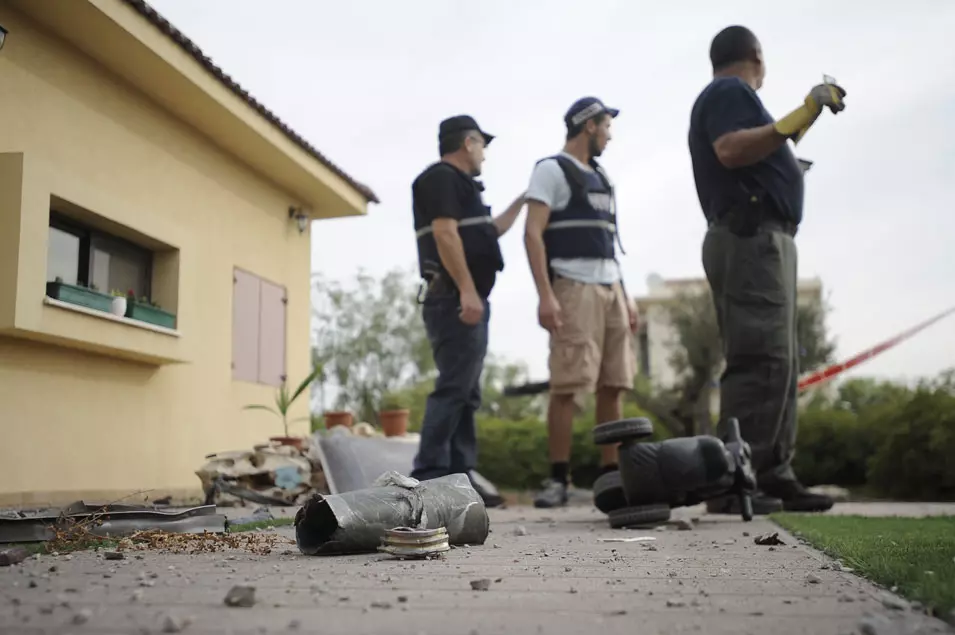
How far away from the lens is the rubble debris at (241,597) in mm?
1642

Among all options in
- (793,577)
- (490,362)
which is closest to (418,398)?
(490,362)

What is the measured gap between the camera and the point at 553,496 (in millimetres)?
5820

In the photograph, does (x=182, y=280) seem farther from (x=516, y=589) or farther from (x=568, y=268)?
(x=516, y=589)

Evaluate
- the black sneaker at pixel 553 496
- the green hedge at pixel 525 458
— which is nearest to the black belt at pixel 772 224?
the black sneaker at pixel 553 496

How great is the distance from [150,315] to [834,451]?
7624mm

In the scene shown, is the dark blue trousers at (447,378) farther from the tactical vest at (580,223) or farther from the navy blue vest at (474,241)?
the tactical vest at (580,223)

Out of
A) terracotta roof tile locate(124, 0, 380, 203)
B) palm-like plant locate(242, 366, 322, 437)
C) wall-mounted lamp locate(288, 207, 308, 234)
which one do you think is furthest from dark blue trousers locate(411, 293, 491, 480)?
wall-mounted lamp locate(288, 207, 308, 234)

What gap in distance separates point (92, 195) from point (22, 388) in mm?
1500

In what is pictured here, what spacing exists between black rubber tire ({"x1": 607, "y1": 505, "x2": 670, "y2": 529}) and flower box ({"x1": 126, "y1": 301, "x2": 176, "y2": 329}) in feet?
15.4

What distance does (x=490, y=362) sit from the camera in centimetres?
3584

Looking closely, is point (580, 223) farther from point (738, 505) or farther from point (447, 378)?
point (738, 505)

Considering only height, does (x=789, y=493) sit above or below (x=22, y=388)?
below

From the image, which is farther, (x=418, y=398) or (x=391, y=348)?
(x=391, y=348)

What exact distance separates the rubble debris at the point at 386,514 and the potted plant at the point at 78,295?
13.0 feet
